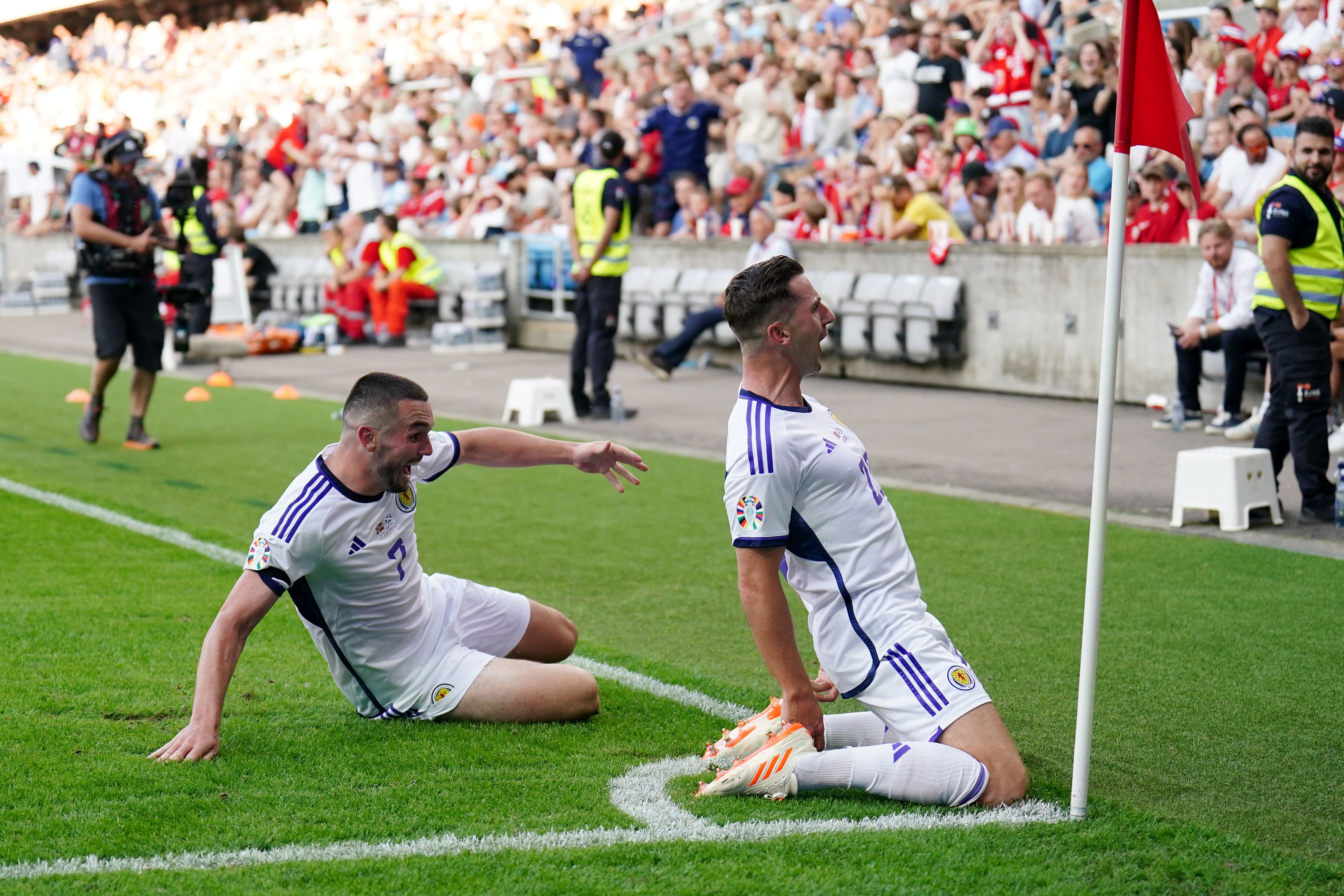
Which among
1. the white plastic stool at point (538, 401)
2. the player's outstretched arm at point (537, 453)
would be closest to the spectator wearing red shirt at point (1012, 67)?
the white plastic stool at point (538, 401)

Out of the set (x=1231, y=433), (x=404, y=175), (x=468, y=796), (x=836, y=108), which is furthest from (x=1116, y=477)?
(x=404, y=175)

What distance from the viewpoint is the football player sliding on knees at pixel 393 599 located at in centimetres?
436

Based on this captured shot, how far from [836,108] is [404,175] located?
31.6 ft

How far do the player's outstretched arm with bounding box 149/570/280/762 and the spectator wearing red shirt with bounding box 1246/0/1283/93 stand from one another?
1256 centimetres

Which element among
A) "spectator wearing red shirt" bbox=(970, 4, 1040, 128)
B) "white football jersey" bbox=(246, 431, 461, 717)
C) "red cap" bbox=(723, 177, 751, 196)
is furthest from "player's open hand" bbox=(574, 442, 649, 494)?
"red cap" bbox=(723, 177, 751, 196)

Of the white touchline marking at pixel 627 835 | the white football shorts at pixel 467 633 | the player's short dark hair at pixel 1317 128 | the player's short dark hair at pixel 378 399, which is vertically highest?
the player's short dark hair at pixel 1317 128

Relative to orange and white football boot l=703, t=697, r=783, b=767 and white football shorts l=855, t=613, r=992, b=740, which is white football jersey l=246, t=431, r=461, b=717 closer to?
orange and white football boot l=703, t=697, r=783, b=767

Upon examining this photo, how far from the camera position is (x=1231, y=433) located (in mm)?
10727

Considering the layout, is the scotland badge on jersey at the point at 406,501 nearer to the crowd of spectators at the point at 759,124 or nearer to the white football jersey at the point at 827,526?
the white football jersey at the point at 827,526

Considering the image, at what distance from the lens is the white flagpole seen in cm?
382

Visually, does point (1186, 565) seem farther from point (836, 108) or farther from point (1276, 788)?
point (836, 108)

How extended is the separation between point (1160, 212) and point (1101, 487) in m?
9.70

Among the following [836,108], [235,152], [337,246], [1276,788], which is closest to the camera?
[1276,788]

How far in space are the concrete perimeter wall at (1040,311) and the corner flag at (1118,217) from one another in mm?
7675
